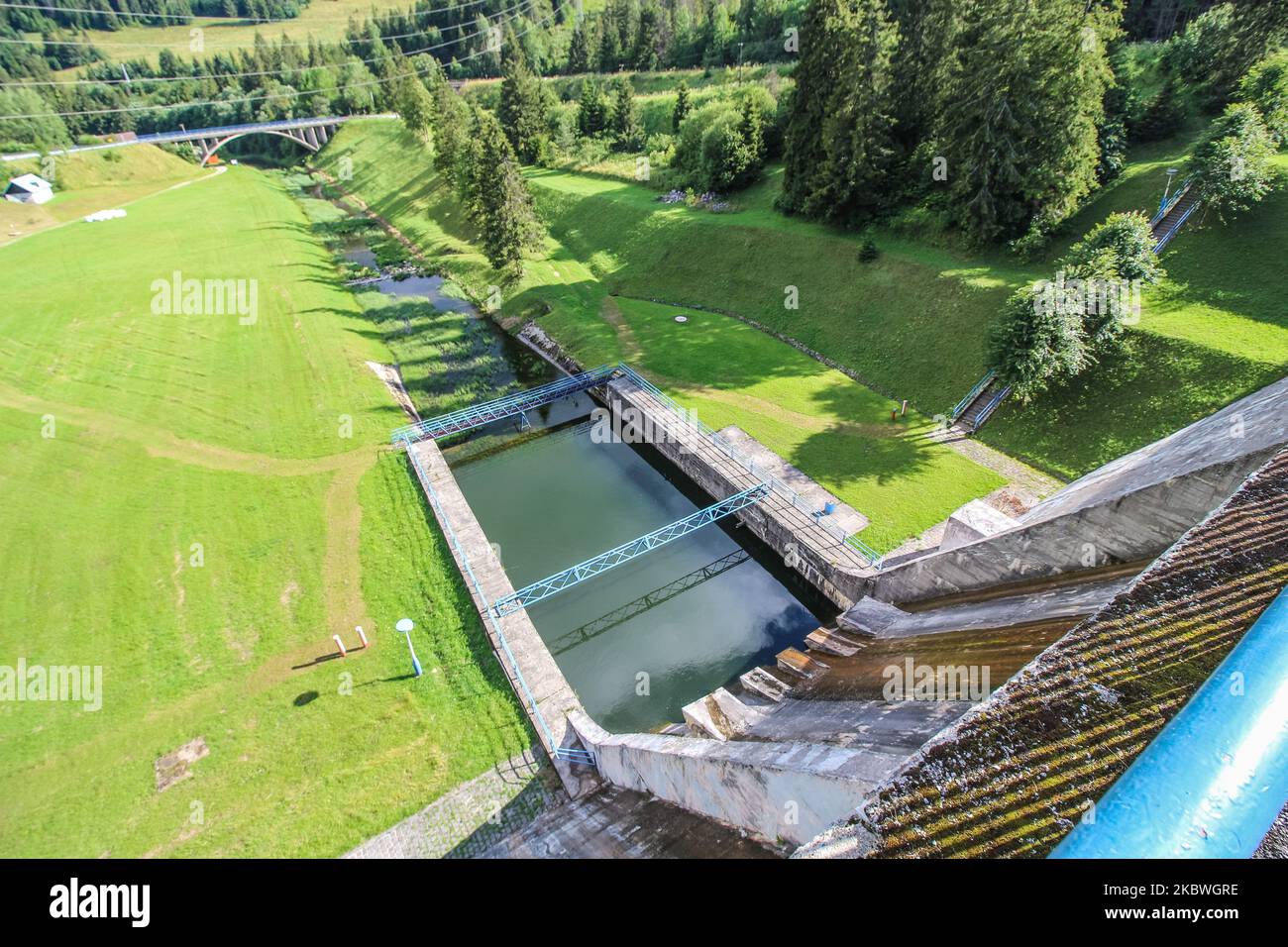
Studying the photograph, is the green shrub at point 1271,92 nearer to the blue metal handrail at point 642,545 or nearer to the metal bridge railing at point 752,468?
the metal bridge railing at point 752,468

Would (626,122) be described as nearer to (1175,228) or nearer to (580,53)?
(580,53)

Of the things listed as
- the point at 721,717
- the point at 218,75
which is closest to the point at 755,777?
the point at 721,717

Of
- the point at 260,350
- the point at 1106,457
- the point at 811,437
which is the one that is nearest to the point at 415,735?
the point at 811,437

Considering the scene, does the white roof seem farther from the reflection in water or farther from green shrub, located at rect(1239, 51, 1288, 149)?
green shrub, located at rect(1239, 51, 1288, 149)

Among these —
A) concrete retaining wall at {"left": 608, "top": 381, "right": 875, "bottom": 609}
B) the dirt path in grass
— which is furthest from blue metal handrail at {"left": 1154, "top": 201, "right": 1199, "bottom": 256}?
concrete retaining wall at {"left": 608, "top": 381, "right": 875, "bottom": 609}

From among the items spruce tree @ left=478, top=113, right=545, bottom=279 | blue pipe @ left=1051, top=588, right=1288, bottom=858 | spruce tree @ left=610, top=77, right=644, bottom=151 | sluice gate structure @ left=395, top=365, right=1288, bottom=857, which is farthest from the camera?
spruce tree @ left=610, top=77, right=644, bottom=151
